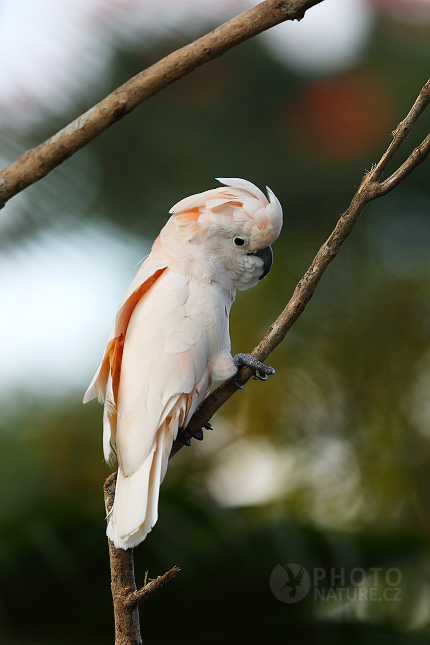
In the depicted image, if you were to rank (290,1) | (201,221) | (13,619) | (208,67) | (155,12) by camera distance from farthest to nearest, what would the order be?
(208,67), (155,12), (13,619), (201,221), (290,1)

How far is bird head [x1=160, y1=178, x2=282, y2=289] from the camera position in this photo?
3.51ft

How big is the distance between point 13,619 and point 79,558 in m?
0.37

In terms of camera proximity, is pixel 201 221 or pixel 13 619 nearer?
pixel 201 221

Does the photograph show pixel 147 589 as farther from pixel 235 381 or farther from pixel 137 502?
pixel 235 381

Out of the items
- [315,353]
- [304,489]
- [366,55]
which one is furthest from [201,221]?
[366,55]

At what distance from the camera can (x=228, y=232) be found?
110 cm

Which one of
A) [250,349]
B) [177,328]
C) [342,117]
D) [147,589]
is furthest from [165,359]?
[342,117]

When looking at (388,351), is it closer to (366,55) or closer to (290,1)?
(366,55)

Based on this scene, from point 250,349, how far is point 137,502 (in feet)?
4.53

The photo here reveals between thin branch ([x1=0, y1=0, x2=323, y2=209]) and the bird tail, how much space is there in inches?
21.8

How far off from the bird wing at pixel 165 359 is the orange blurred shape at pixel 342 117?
62.8 inches

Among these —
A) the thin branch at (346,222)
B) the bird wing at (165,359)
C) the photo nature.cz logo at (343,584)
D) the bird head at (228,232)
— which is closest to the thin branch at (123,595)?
the bird wing at (165,359)

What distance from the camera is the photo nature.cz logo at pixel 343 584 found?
2162 mm

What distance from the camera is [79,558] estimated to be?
2.13 meters
